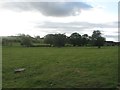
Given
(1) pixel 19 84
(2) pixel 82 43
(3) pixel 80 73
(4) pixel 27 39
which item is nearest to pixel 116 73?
(3) pixel 80 73

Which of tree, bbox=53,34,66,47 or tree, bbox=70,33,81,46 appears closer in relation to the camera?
tree, bbox=53,34,66,47

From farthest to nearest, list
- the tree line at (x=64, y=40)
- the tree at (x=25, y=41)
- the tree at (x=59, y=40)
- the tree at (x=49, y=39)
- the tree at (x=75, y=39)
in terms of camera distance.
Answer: the tree at (x=75, y=39)
the tree at (x=59, y=40)
the tree at (x=49, y=39)
the tree line at (x=64, y=40)
the tree at (x=25, y=41)

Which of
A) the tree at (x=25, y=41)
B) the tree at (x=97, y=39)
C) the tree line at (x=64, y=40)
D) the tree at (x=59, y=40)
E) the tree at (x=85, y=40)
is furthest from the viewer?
the tree at (x=85, y=40)

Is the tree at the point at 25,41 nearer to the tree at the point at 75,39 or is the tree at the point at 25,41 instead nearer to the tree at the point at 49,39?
the tree at the point at 49,39

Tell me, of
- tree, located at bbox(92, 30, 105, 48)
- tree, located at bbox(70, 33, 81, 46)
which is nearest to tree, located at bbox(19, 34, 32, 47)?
tree, located at bbox(70, 33, 81, 46)

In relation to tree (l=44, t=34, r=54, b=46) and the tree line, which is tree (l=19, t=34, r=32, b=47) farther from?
tree (l=44, t=34, r=54, b=46)

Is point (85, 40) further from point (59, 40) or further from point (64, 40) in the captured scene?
point (59, 40)

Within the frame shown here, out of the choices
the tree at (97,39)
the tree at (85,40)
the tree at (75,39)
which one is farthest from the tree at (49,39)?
the tree at (97,39)

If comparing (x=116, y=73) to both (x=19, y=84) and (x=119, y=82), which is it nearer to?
(x=119, y=82)

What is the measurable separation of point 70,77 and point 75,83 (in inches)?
48.2

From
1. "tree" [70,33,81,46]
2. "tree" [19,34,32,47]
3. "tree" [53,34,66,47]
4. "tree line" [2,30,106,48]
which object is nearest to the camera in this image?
"tree" [19,34,32,47]

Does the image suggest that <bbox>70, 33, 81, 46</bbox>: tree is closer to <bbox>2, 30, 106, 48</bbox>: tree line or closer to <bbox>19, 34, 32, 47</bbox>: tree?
<bbox>2, 30, 106, 48</bbox>: tree line

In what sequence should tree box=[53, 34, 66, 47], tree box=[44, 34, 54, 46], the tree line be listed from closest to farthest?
the tree line
tree box=[44, 34, 54, 46]
tree box=[53, 34, 66, 47]

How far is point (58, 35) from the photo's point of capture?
9731 centimetres
